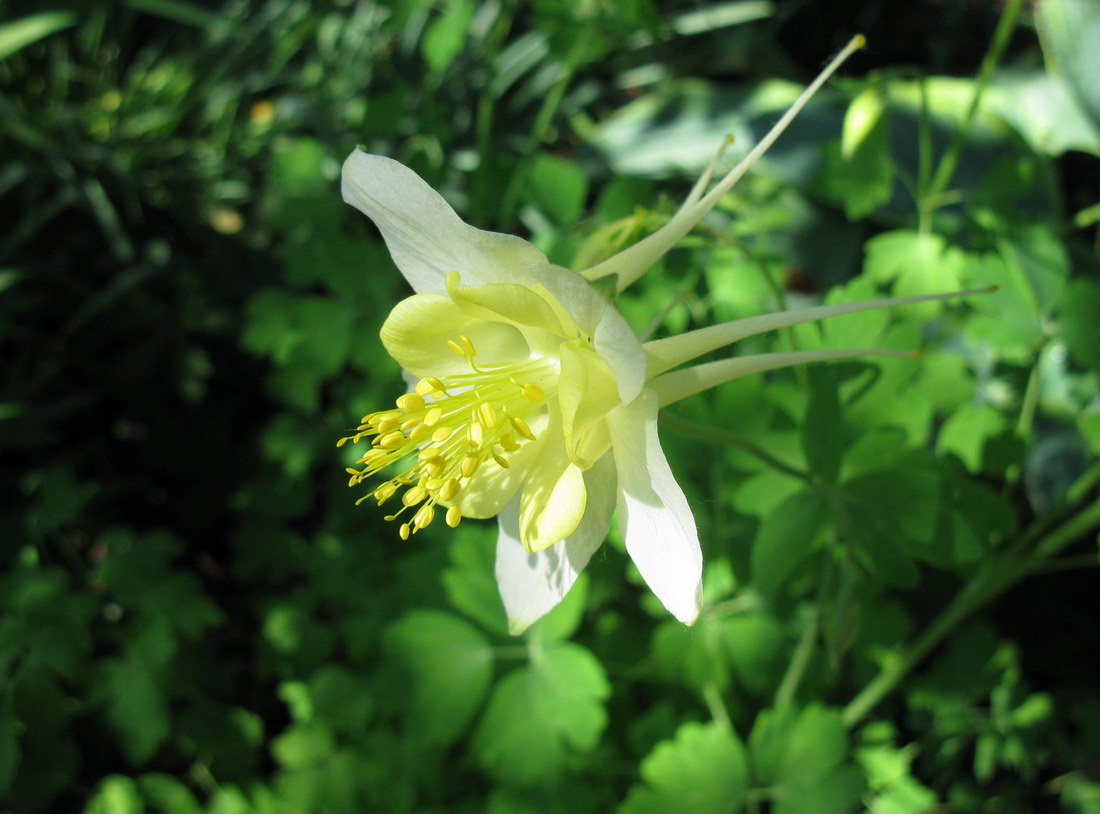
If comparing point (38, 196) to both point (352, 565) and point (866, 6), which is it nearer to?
point (352, 565)

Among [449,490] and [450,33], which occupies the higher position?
[450,33]

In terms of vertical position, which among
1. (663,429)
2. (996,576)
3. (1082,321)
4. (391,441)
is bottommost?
(996,576)

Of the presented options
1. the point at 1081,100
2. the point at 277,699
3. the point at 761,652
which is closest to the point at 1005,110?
the point at 1081,100

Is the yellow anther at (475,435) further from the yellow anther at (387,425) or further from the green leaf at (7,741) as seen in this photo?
the green leaf at (7,741)

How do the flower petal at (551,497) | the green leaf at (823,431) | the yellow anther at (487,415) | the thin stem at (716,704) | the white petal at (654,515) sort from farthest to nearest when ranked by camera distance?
the thin stem at (716,704) < the green leaf at (823,431) < the yellow anther at (487,415) < the flower petal at (551,497) < the white petal at (654,515)

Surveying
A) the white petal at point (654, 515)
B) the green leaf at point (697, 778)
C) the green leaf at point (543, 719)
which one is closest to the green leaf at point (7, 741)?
the green leaf at point (543, 719)

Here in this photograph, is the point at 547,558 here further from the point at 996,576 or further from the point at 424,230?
the point at 996,576

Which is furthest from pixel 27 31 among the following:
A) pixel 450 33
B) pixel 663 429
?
pixel 663 429

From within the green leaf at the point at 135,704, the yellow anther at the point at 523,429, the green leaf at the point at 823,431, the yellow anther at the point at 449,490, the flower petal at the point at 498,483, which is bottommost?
the green leaf at the point at 135,704

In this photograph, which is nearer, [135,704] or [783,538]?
[783,538]
